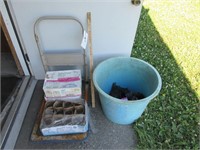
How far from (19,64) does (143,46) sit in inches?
59.5

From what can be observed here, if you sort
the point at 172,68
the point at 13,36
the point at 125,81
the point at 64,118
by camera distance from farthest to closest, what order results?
the point at 172,68, the point at 125,81, the point at 13,36, the point at 64,118

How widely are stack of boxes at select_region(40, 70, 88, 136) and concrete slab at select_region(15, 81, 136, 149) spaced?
0.35 feet

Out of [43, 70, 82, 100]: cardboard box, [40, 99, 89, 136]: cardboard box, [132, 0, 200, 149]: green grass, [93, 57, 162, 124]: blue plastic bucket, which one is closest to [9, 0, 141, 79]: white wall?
[93, 57, 162, 124]: blue plastic bucket

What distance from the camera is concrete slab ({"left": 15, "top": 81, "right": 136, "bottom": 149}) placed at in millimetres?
1367

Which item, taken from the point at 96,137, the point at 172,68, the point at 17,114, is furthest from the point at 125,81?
the point at 17,114

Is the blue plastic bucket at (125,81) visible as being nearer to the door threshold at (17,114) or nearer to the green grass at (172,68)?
the green grass at (172,68)

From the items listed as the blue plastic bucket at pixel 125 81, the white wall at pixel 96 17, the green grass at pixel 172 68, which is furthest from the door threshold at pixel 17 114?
the green grass at pixel 172 68

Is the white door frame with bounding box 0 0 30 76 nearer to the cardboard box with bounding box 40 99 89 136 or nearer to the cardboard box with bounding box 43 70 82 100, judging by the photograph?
the cardboard box with bounding box 43 70 82 100

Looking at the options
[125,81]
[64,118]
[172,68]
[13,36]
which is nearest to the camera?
[64,118]

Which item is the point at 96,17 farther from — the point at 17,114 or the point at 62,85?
the point at 17,114

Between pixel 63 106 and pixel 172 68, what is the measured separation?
1.30m

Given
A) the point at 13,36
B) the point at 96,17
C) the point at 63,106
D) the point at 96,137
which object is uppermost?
the point at 96,17

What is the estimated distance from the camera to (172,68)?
6.56ft

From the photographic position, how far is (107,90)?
64.9 inches
